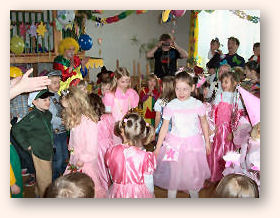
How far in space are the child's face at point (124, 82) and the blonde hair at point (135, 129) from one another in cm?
25

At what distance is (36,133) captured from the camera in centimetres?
272

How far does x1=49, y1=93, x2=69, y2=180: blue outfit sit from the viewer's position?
8.93 ft

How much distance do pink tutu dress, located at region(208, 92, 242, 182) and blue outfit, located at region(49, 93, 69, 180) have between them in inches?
41.8

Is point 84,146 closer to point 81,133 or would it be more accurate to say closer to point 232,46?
point 81,133

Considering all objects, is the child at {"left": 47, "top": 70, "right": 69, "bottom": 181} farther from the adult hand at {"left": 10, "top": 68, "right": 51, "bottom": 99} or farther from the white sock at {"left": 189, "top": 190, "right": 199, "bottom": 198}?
the white sock at {"left": 189, "top": 190, "right": 199, "bottom": 198}

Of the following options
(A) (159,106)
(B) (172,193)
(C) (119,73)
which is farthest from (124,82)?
(B) (172,193)

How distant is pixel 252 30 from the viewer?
106 inches

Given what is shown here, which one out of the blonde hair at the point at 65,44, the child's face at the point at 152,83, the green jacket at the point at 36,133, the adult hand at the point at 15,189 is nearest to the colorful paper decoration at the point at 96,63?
the blonde hair at the point at 65,44

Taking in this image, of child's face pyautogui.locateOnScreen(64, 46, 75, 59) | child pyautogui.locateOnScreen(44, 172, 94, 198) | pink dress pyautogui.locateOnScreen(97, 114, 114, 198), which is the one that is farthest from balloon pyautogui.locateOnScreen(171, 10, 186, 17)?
child pyautogui.locateOnScreen(44, 172, 94, 198)

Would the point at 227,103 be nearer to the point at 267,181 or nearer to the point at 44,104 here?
the point at 267,181

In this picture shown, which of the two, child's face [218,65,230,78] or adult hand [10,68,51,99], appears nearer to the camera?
adult hand [10,68,51,99]

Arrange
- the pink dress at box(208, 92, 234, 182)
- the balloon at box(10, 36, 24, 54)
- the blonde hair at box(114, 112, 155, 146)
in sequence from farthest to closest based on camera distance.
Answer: the pink dress at box(208, 92, 234, 182), the balloon at box(10, 36, 24, 54), the blonde hair at box(114, 112, 155, 146)

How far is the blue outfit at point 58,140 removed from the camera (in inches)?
107

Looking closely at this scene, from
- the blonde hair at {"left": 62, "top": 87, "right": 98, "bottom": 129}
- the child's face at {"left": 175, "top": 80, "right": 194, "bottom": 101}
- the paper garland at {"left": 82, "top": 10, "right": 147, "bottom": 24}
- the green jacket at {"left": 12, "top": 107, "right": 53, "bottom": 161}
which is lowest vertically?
the green jacket at {"left": 12, "top": 107, "right": 53, "bottom": 161}
